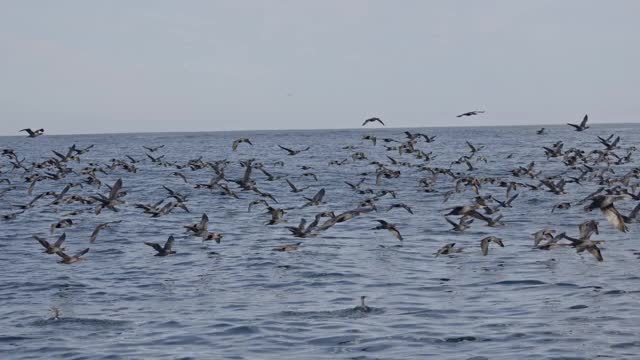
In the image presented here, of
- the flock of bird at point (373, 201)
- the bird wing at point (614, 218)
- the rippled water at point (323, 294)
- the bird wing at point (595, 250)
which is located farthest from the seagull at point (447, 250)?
the bird wing at point (614, 218)

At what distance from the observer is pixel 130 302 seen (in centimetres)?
2673

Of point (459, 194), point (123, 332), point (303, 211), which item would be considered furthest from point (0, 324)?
point (459, 194)

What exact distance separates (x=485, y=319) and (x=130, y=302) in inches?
361

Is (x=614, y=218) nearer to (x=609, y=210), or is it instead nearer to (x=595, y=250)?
(x=609, y=210)

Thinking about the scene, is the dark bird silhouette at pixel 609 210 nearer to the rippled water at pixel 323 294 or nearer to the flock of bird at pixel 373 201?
the flock of bird at pixel 373 201

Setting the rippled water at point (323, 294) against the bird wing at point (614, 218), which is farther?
the bird wing at point (614, 218)

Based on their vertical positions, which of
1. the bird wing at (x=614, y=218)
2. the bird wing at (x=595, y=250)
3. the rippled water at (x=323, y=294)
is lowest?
the rippled water at (x=323, y=294)

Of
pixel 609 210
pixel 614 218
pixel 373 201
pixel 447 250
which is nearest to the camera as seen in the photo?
pixel 614 218

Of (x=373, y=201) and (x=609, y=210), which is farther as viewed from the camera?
(x=373, y=201)

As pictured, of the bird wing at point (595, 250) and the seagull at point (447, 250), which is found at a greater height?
the bird wing at point (595, 250)

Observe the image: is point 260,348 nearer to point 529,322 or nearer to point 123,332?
point 123,332

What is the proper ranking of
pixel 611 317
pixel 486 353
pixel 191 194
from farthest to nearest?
pixel 191 194 < pixel 611 317 < pixel 486 353

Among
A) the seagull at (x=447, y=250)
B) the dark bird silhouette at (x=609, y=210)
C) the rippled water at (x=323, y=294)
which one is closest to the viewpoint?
the rippled water at (x=323, y=294)

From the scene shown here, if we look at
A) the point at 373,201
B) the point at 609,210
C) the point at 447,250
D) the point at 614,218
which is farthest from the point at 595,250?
the point at 373,201
